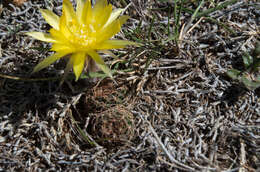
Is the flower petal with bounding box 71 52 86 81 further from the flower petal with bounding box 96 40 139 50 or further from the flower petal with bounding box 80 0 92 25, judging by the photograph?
the flower petal with bounding box 80 0 92 25

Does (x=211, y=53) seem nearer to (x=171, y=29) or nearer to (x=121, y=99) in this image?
(x=171, y=29)

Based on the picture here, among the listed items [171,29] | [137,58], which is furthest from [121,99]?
[171,29]

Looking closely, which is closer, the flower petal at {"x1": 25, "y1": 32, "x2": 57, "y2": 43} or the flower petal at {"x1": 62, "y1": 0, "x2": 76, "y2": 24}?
the flower petal at {"x1": 25, "y1": 32, "x2": 57, "y2": 43}

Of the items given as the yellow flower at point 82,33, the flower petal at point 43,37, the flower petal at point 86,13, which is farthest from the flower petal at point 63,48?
the flower petal at point 86,13

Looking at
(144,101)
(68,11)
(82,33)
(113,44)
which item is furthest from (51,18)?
(144,101)

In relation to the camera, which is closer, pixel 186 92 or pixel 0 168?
pixel 0 168

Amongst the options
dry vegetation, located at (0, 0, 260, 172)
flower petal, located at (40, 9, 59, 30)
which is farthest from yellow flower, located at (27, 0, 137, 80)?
dry vegetation, located at (0, 0, 260, 172)

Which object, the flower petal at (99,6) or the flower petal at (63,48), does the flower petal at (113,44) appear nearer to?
the flower petal at (63,48)
